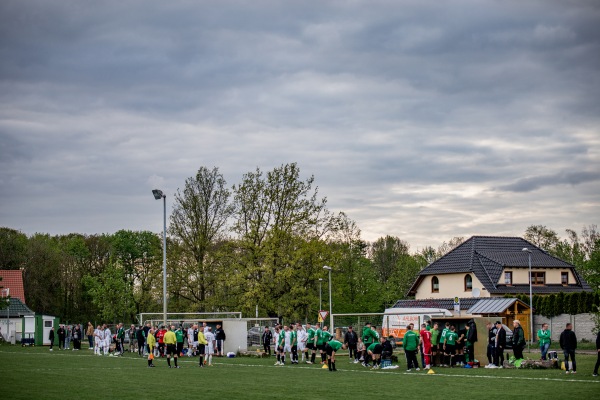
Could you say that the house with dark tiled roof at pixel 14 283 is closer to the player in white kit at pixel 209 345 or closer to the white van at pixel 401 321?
the white van at pixel 401 321

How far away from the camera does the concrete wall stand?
54156 millimetres

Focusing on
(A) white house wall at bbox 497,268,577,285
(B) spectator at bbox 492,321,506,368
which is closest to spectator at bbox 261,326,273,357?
(B) spectator at bbox 492,321,506,368

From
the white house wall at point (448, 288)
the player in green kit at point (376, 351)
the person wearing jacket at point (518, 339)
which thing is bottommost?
the player in green kit at point (376, 351)

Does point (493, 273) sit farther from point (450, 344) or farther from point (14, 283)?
point (14, 283)

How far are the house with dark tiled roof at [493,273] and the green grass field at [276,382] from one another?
36.3m

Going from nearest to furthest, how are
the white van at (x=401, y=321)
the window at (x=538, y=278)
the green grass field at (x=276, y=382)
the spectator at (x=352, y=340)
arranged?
the green grass field at (x=276, y=382) < the spectator at (x=352, y=340) < the white van at (x=401, y=321) < the window at (x=538, y=278)

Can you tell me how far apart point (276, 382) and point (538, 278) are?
5187 cm

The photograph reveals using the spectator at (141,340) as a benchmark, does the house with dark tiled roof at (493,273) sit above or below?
above

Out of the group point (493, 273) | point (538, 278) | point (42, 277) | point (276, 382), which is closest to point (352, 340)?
point (276, 382)

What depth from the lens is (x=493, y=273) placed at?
69.9m

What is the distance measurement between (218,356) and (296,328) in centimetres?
751

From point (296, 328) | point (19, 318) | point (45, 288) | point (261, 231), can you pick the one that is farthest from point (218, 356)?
point (45, 288)

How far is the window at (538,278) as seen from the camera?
7150cm

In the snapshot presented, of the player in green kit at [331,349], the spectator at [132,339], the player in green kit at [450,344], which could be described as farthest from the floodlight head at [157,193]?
the player in green kit at [450,344]
